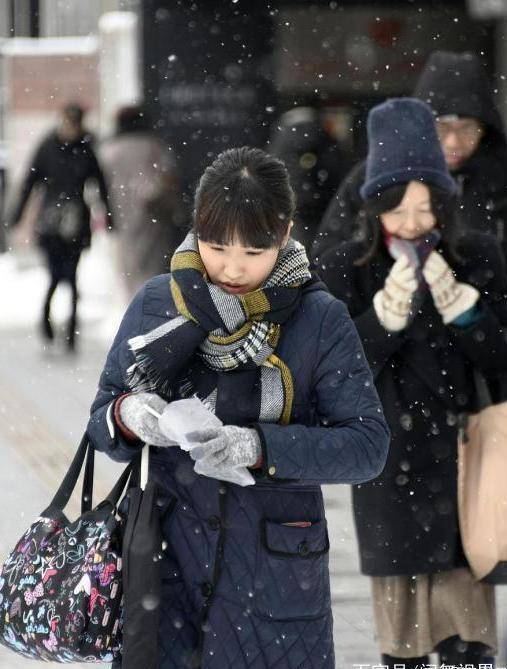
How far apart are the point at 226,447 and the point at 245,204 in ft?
1.58

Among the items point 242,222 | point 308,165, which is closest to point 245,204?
point 242,222

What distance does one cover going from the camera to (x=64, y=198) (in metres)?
12.0

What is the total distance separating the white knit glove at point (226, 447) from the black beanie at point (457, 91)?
3146mm

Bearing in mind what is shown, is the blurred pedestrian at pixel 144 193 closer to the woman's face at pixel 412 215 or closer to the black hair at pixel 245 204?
the woman's face at pixel 412 215

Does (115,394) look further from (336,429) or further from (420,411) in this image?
(420,411)

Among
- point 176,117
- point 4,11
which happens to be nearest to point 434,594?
point 176,117

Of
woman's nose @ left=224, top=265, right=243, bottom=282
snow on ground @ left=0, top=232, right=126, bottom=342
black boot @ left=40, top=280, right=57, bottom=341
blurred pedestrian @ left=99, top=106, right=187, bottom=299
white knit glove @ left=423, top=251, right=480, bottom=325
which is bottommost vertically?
snow on ground @ left=0, top=232, right=126, bottom=342

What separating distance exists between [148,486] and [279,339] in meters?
0.40

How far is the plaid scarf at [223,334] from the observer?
9.77 ft

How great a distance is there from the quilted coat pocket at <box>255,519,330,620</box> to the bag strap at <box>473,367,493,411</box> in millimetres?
1527

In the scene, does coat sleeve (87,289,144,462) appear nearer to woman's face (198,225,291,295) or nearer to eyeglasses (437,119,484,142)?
woman's face (198,225,291,295)

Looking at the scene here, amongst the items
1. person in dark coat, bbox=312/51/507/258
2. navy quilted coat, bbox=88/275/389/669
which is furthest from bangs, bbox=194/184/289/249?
person in dark coat, bbox=312/51/507/258

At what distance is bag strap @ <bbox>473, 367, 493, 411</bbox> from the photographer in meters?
4.45

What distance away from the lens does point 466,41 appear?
14945mm
